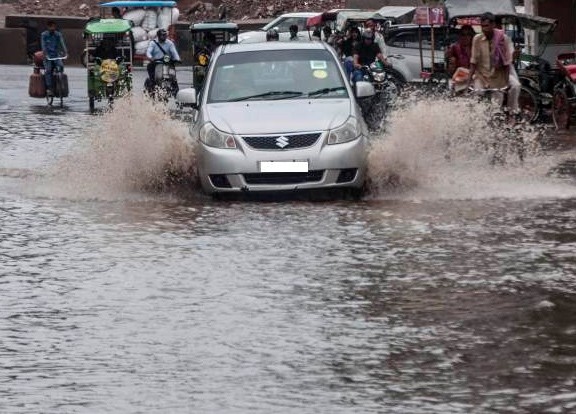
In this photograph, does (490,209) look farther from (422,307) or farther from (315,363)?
(315,363)

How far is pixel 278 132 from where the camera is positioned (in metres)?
15.7

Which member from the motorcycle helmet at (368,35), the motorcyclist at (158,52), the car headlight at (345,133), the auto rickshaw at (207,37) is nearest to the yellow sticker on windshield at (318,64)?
Result: the car headlight at (345,133)

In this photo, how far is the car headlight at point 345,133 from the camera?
15.8 metres

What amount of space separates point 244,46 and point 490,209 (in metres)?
3.99

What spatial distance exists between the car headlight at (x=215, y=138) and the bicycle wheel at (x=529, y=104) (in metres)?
11.6

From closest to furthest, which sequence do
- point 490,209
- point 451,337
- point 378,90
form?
point 451,337, point 490,209, point 378,90

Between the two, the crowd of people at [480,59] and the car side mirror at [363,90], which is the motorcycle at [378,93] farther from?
the car side mirror at [363,90]

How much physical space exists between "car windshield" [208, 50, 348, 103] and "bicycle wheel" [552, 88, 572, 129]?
28.9 feet

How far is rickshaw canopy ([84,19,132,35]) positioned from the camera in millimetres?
34781

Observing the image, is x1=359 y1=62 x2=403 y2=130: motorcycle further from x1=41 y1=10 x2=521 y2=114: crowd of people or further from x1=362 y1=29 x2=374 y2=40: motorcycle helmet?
x1=362 y1=29 x2=374 y2=40: motorcycle helmet

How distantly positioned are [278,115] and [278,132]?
380mm

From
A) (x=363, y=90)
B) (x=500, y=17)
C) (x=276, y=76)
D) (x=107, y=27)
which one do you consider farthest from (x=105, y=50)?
(x=363, y=90)

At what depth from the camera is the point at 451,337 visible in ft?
29.7

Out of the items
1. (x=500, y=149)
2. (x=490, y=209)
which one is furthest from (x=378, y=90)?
(x=490, y=209)
